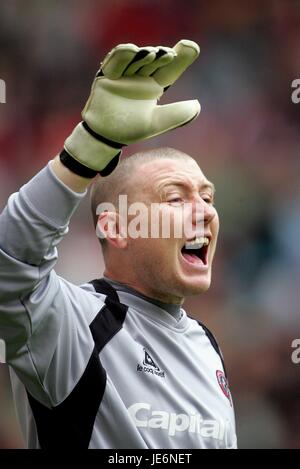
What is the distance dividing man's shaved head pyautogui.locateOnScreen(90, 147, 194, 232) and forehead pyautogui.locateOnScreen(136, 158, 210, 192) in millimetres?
17

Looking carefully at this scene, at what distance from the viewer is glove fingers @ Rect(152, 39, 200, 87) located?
164cm

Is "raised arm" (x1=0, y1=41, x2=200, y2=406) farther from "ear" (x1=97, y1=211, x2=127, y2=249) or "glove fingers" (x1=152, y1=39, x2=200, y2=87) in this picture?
"ear" (x1=97, y1=211, x2=127, y2=249)

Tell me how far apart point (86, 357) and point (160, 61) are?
640 mm

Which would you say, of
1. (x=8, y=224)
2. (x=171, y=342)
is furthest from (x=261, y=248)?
(x=8, y=224)

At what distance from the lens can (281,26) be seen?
14.3ft

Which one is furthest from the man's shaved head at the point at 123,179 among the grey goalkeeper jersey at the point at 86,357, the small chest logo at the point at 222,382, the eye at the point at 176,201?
the small chest logo at the point at 222,382

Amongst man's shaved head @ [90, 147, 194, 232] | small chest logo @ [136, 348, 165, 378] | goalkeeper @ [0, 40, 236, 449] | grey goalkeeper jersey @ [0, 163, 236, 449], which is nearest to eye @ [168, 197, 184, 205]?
goalkeeper @ [0, 40, 236, 449]

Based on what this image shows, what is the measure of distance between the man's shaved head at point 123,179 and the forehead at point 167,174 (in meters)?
0.02

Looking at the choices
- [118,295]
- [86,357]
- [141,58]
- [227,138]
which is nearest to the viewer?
[141,58]

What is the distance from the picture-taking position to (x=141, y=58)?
155cm

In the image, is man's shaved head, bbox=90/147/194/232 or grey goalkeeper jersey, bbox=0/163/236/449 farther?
man's shaved head, bbox=90/147/194/232

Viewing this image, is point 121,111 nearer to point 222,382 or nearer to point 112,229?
point 112,229

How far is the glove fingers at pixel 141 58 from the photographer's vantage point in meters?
1.53

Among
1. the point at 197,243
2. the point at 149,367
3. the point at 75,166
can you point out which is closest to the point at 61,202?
the point at 75,166
